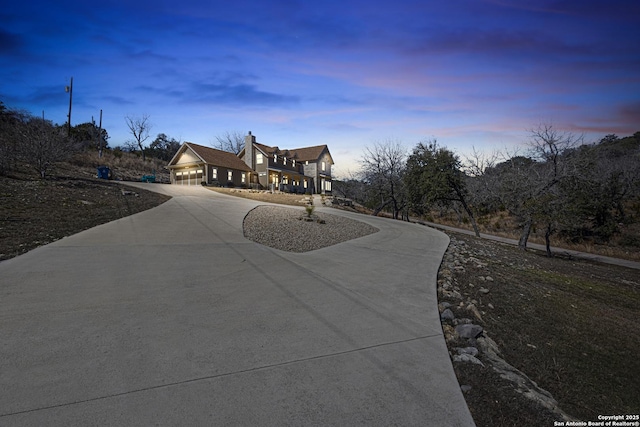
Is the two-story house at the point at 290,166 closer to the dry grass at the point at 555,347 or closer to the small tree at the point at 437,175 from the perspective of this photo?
the small tree at the point at 437,175

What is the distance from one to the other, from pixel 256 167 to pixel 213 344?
36.9m

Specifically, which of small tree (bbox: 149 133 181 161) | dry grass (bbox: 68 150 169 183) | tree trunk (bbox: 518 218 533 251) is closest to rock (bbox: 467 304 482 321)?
tree trunk (bbox: 518 218 533 251)

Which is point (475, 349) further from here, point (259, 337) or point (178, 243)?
point (178, 243)

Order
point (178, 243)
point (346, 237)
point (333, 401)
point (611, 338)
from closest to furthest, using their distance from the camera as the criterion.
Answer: point (333, 401)
point (611, 338)
point (178, 243)
point (346, 237)

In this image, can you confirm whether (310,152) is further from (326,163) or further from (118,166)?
(118,166)

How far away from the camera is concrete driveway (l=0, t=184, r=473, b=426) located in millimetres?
2281

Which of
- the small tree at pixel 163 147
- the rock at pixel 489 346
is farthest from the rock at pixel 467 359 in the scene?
the small tree at pixel 163 147

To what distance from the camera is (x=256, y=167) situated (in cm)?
3850

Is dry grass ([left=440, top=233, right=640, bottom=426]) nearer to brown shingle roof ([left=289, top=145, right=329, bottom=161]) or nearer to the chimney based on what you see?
the chimney

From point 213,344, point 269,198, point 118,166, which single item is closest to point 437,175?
point 269,198

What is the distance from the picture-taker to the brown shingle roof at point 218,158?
32562 mm

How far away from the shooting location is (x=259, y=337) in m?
3.39

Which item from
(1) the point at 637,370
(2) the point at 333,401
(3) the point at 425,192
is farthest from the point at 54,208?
(3) the point at 425,192

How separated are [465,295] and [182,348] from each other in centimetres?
519
